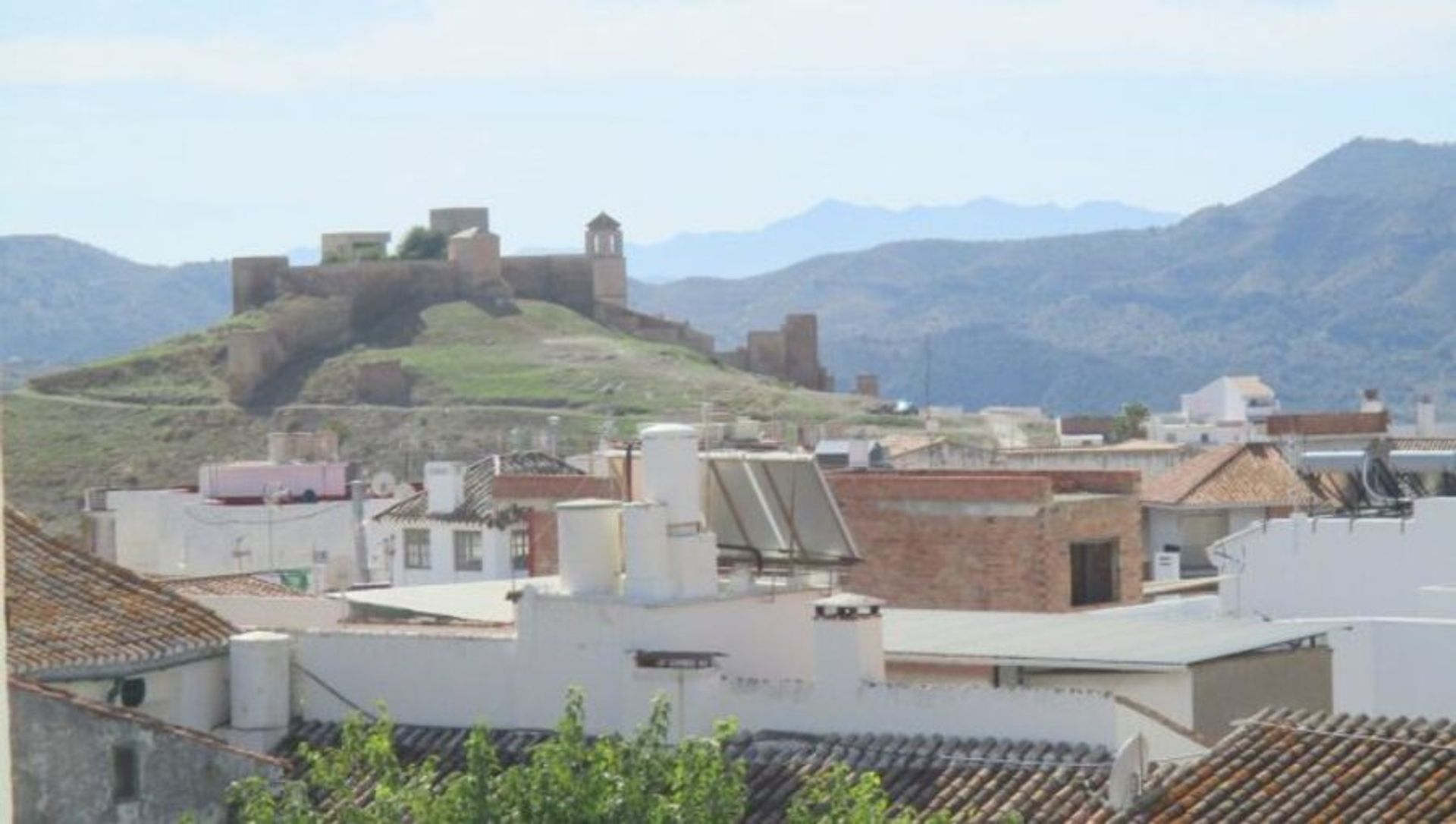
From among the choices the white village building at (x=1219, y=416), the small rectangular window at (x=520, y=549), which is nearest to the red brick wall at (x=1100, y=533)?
the small rectangular window at (x=520, y=549)

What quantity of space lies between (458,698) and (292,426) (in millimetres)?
83920

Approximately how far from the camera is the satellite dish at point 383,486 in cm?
4936

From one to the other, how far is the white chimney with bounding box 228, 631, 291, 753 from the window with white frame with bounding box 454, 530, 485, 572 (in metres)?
20.4

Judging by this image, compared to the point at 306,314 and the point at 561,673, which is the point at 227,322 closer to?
the point at 306,314

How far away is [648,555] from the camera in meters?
15.1

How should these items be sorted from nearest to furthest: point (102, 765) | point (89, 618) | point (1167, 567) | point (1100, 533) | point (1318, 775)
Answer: point (1318, 775) < point (102, 765) < point (89, 618) < point (1100, 533) < point (1167, 567)

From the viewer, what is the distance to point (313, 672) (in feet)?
53.8

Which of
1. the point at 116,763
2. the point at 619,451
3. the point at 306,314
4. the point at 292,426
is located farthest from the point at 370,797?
the point at 306,314

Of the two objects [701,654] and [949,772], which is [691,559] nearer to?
[701,654]

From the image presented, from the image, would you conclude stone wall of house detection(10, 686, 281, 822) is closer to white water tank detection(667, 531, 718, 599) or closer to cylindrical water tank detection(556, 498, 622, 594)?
cylindrical water tank detection(556, 498, 622, 594)

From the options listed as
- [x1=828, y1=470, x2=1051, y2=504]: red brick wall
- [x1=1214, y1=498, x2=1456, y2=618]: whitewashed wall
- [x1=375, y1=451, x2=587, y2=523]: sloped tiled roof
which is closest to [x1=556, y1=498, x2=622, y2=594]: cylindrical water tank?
[x1=1214, y1=498, x2=1456, y2=618]: whitewashed wall

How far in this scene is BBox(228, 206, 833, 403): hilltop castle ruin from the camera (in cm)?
11075

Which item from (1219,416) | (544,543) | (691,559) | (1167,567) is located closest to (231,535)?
(544,543)

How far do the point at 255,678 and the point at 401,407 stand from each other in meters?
85.3
